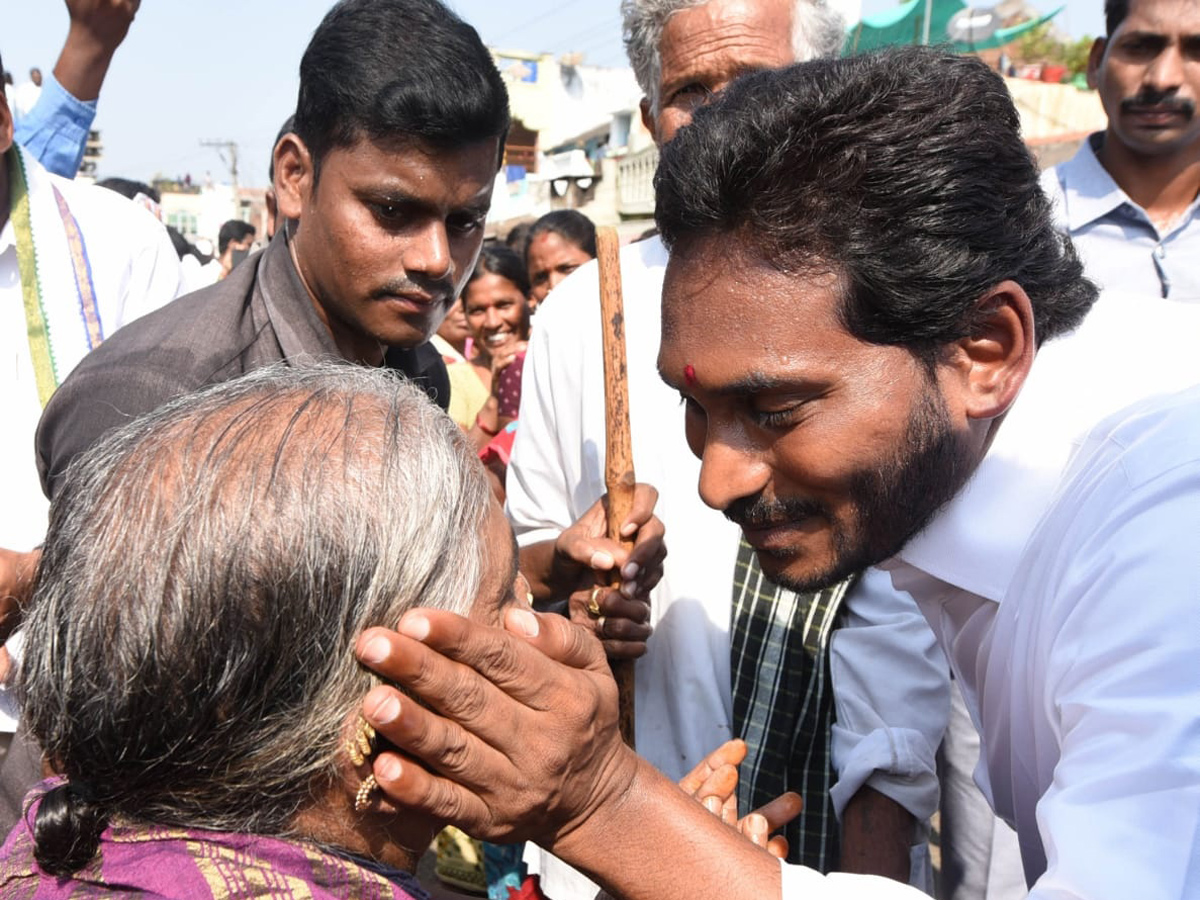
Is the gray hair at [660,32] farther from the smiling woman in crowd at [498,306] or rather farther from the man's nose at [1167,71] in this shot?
the smiling woman in crowd at [498,306]

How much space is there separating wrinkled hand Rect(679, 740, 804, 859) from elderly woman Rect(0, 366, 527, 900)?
667mm

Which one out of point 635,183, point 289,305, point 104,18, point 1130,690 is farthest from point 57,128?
point 635,183

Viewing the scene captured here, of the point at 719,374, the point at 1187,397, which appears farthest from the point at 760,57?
the point at 1187,397

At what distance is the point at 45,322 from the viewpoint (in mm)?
2783

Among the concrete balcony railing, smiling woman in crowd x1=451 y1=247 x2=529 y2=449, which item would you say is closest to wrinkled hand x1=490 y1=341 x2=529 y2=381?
smiling woman in crowd x1=451 y1=247 x2=529 y2=449

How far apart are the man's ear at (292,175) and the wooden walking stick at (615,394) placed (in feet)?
2.76

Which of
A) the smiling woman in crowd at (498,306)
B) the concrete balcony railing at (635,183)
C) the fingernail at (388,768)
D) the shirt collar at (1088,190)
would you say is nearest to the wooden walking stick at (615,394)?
the fingernail at (388,768)

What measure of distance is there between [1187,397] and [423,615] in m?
1.16

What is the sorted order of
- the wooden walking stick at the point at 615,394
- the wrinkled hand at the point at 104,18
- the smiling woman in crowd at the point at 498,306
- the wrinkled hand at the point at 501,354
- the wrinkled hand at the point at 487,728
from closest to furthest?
1. the wrinkled hand at the point at 487,728
2. the wooden walking stick at the point at 615,394
3. the wrinkled hand at the point at 104,18
4. the wrinkled hand at the point at 501,354
5. the smiling woman in crowd at the point at 498,306

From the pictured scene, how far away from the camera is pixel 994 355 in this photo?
1785 mm

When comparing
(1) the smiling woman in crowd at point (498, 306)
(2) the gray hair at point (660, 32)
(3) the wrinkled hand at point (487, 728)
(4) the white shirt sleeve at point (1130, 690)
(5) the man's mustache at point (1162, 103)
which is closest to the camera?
(4) the white shirt sleeve at point (1130, 690)

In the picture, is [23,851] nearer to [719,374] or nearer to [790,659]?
[719,374]

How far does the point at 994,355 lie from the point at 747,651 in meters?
1.03

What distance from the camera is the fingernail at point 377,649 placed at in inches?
51.8
